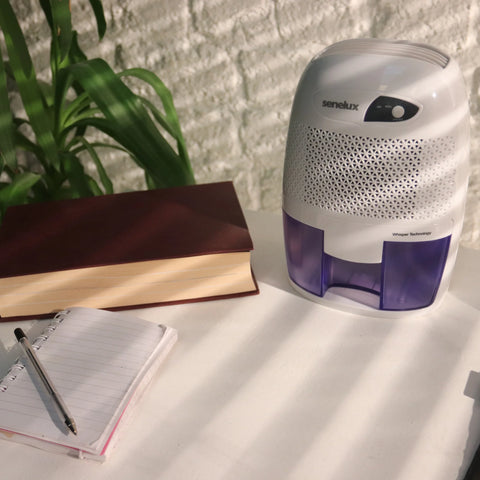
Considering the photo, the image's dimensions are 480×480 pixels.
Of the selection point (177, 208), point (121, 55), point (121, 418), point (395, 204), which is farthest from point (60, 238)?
point (121, 55)

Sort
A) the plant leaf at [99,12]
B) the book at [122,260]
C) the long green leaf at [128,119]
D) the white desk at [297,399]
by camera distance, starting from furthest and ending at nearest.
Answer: the plant leaf at [99,12]
the long green leaf at [128,119]
the book at [122,260]
the white desk at [297,399]

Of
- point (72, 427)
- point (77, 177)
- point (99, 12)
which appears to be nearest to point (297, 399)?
point (72, 427)

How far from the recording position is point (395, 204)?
55 cm

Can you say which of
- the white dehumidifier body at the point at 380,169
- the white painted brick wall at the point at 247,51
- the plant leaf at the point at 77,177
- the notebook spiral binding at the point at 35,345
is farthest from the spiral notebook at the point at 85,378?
the white painted brick wall at the point at 247,51

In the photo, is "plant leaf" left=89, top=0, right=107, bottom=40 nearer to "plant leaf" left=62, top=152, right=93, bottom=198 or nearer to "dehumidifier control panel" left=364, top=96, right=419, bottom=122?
"plant leaf" left=62, top=152, right=93, bottom=198

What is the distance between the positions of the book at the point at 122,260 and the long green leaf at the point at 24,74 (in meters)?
0.15

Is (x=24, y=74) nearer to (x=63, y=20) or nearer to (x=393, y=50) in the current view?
(x=63, y=20)

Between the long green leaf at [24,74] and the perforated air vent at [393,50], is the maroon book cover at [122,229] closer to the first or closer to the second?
the long green leaf at [24,74]

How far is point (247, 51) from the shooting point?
3.08ft

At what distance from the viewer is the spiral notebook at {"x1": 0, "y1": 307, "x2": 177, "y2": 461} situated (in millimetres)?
472

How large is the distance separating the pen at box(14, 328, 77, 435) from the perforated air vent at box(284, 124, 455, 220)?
1.05ft

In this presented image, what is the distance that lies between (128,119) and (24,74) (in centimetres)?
17

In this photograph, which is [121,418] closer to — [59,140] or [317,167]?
[317,167]

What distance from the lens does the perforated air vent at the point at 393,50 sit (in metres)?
0.51
